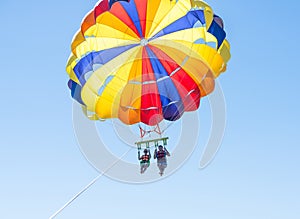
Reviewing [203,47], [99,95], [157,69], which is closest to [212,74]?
[203,47]

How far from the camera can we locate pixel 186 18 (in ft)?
41.3

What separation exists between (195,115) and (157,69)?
1.67 meters

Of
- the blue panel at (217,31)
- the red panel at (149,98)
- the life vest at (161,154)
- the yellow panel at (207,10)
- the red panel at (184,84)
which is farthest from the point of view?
the red panel at (149,98)

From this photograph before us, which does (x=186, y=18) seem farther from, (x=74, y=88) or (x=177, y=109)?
(x=74, y=88)

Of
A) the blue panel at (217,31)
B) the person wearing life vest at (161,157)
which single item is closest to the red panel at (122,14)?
the blue panel at (217,31)

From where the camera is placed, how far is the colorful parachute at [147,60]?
1245 cm

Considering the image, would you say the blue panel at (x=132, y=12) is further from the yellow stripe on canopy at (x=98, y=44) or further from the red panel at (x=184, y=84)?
the red panel at (x=184, y=84)

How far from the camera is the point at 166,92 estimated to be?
13.3 metres

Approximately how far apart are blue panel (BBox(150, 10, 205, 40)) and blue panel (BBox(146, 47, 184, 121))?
2.38ft

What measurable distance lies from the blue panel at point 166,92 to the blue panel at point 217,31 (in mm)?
1954

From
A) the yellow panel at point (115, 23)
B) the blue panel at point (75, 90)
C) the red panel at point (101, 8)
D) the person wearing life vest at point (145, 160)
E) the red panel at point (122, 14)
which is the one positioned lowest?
the person wearing life vest at point (145, 160)

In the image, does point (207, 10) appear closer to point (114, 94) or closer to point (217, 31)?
point (217, 31)

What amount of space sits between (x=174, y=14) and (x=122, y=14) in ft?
4.54

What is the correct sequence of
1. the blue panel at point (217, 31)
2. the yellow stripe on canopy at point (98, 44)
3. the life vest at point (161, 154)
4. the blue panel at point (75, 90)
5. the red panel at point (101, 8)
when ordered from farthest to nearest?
the blue panel at point (75, 90), the yellow stripe on canopy at point (98, 44), the blue panel at point (217, 31), the life vest at point (161, 154), the red panel at point (101, 8)
